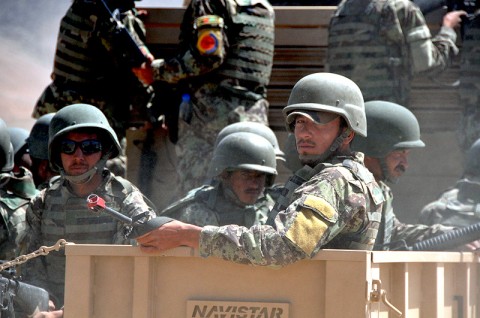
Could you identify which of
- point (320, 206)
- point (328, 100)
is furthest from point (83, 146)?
point (320, 206)

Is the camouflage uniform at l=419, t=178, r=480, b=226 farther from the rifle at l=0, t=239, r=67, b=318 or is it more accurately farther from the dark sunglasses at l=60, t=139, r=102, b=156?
the rifle at l=0, t=239, r=67, b=318

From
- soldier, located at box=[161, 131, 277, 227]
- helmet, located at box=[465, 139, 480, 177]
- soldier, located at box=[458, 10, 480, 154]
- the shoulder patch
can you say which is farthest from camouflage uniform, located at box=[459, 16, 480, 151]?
the shoulder patch

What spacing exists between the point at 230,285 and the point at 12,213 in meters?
3.58

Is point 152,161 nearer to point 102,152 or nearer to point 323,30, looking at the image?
point 323,30

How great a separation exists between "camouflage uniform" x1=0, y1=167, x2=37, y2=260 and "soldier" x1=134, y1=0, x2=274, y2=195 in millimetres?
1244

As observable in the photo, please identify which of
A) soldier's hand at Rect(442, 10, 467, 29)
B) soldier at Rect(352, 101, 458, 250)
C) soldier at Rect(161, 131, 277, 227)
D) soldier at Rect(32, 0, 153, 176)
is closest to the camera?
soldier at Rect(352, 101, 458, 250)

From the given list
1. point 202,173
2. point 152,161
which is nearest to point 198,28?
point 202,173

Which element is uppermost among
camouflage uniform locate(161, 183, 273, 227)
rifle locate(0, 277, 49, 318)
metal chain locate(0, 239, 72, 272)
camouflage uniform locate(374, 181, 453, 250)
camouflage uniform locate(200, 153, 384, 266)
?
camouflage uniform locate(161, 183, 273, 227)

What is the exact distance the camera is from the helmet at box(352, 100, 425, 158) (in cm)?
703

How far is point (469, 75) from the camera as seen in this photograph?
9.23 meters

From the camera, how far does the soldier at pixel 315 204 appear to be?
4461 millimetres

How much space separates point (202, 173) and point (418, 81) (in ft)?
7.01

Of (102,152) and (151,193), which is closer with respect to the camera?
(102,152)

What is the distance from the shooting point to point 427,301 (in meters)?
5.04
